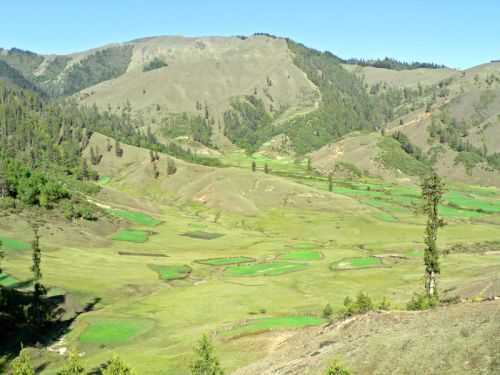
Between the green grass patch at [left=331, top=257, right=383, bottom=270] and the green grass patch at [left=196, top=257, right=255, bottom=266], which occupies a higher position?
the green grass patch at [left=331, top=257, right=383, bottom=270]

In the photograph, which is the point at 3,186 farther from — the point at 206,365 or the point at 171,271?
the point at 206,365

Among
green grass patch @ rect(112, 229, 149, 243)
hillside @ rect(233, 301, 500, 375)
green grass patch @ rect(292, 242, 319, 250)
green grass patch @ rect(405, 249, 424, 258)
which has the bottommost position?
green grass patch @ rect(292, 242, 319, 250)

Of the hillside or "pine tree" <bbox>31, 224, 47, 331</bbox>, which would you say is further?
"pine tree" <bbox>31, 224, 47, 331</bbox>

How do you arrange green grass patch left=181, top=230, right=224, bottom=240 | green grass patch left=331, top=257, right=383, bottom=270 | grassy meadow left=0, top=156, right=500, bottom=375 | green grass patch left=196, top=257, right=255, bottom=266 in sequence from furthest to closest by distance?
green grass patch left=181, top=230, right=224, bottom=240
green grass patch left=196, top=257, right=255, bottom=266
green grass patch left=331, top=257, right=383, bottom=270
grassy meadow left=0, top=156, right=500, bottom=375

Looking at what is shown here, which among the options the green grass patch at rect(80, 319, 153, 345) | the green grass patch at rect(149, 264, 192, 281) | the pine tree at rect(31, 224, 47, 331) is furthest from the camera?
the green grass patch at rect(149, 264, 192, 281)

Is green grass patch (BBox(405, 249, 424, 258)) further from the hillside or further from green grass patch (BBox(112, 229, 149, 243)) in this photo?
the hillside

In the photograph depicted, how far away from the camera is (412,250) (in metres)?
154

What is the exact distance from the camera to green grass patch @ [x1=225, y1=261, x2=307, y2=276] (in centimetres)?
12875

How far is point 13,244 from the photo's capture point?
13150 cm

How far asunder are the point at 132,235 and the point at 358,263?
257 feet

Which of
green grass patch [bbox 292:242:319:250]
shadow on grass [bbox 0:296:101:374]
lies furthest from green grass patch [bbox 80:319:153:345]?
green grass patch [bbox 292:242:319:250]

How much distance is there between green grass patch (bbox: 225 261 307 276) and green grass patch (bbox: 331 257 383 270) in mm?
9021

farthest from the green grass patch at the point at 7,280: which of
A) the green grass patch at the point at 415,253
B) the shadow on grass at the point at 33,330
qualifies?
the green grass patch at the point at 415,253

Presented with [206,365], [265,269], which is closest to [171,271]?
[265,269]
